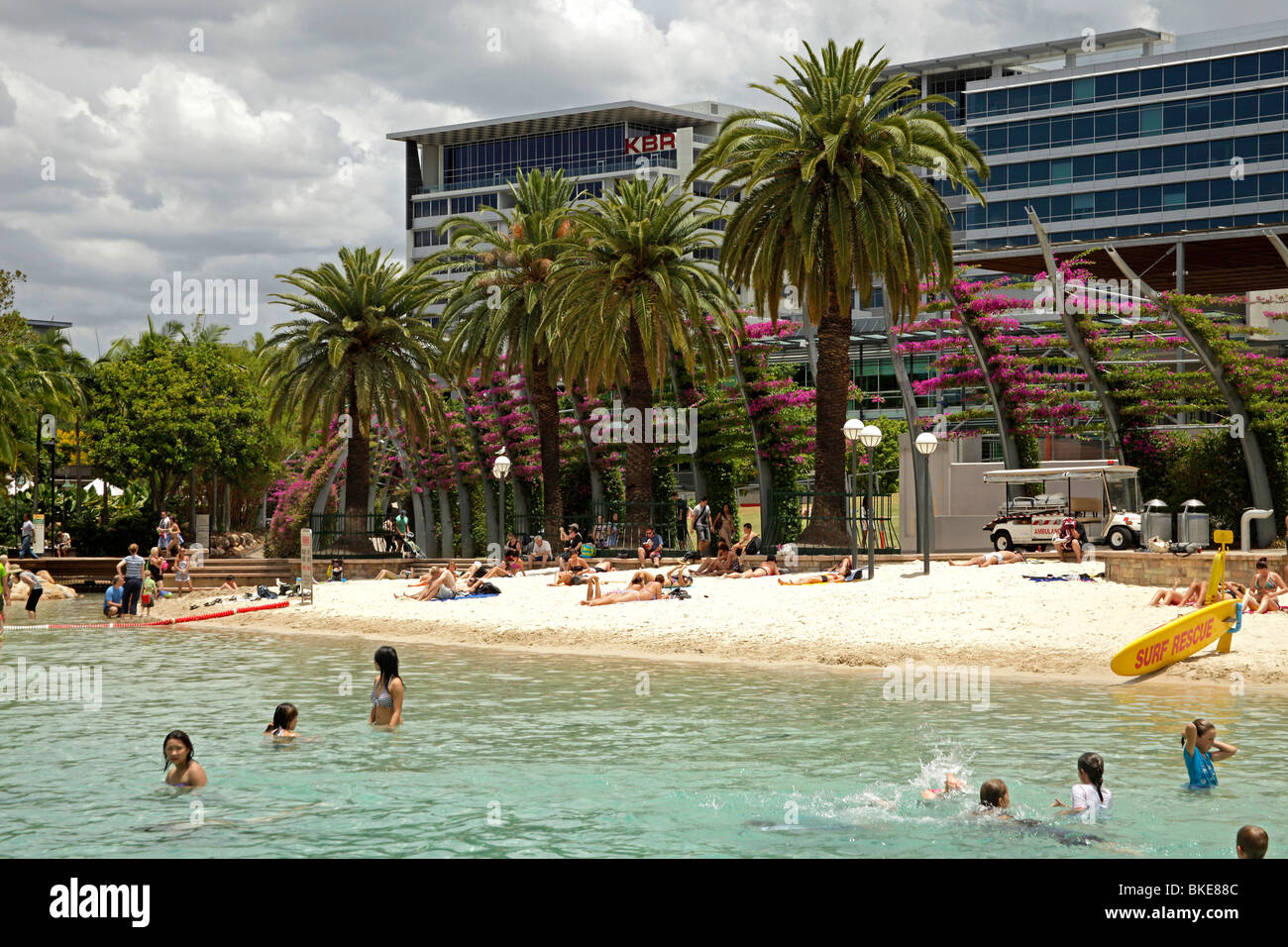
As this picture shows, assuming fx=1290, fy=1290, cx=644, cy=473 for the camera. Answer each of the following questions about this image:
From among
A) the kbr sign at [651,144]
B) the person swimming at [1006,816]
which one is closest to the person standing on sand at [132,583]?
the person swimming at [1006,816]

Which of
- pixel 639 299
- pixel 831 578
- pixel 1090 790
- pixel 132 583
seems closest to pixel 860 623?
pixel 831 578

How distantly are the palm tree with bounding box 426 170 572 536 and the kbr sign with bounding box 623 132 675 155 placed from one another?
266ft

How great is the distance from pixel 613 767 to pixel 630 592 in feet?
45.0

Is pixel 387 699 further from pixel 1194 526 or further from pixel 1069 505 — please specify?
pixel 1069 505

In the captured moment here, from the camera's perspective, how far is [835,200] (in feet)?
97.3

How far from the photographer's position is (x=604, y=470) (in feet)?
142

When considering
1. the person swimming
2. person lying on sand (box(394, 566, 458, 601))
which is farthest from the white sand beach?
the person swimming

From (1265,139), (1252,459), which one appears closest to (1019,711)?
(1252,459)

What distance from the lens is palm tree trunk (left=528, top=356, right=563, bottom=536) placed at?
129ft

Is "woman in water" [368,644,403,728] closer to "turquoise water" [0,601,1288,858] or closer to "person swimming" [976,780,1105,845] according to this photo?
"turquoise water" [0,601,1288,858]

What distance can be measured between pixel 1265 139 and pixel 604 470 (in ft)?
220

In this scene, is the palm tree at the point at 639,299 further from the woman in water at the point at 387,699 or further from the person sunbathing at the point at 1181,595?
the woman in water at the point at 387,699
